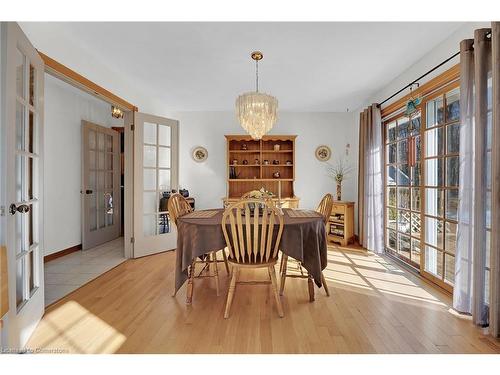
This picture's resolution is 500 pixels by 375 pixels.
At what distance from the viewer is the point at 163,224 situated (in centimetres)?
420

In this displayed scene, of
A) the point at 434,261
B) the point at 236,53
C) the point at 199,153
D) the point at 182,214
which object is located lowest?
the point at 434,261

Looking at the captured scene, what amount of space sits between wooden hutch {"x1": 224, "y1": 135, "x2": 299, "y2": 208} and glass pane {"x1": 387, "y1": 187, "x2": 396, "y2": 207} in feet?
5.25

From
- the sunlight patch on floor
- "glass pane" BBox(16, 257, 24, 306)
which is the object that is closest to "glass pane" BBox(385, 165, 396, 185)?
the sunlight patch on floor

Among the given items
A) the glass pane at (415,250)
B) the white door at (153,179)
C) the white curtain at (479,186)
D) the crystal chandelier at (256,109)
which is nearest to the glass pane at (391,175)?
the glass pane at (415,250)

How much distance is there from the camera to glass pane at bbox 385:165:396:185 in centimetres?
395

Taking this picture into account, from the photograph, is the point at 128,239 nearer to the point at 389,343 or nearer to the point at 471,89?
the point at 389,343

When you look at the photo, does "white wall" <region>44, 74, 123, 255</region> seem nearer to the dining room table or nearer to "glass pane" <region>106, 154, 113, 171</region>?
"glass pane" <region>106, 154, 113, 171</region>

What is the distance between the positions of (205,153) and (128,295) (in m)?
3.33

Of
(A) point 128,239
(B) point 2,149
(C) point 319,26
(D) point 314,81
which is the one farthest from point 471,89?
(A) point 128,239

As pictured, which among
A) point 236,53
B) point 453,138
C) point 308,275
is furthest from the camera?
point 236,53

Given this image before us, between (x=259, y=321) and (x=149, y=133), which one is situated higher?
(x=149, y=133)

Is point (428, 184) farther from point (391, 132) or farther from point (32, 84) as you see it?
point (32, 84)

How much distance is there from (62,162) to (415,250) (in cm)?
501

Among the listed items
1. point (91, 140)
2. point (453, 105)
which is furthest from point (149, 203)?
point (453, 105)
